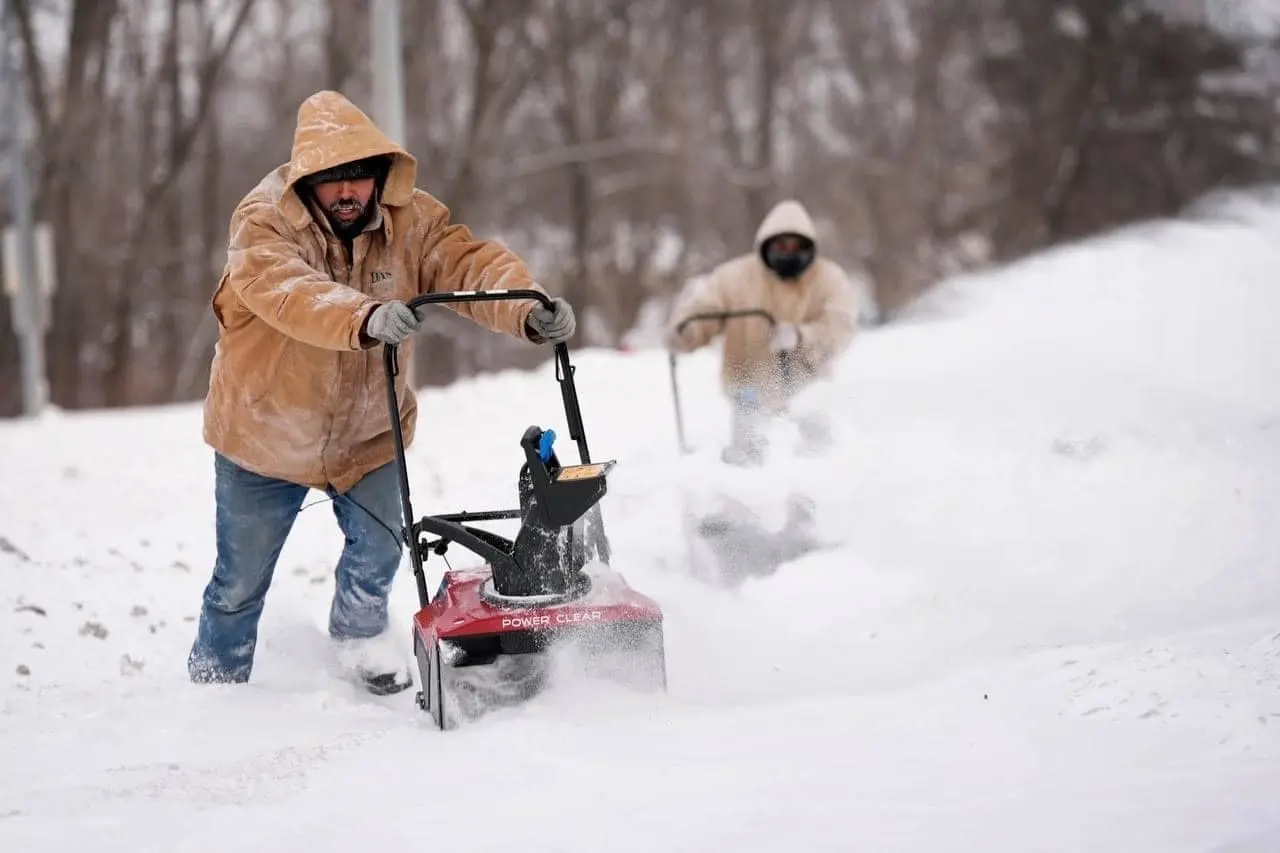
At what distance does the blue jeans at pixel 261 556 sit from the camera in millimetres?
4508

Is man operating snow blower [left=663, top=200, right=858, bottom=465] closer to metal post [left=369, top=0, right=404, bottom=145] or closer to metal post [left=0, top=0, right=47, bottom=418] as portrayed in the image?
metal post [left=369, top=0, right=404, bottom=145]

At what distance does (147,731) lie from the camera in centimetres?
404

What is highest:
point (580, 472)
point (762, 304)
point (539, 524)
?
point (762, 304)

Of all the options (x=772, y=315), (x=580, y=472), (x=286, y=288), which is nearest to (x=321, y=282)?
(x=286, y=288)

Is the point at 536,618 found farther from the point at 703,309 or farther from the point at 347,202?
the point at 703,309

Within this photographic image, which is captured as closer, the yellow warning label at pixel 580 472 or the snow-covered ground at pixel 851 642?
the snow-covered ground at pixel 851 642

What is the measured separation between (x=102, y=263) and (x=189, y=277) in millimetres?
3999

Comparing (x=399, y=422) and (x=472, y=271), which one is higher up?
(x=472, y=271)

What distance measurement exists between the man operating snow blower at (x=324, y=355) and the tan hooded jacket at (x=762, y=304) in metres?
2.45

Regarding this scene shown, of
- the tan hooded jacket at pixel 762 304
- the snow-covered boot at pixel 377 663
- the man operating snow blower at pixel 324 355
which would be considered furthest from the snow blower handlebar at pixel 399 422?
the tan hooded jacket at pixel 762 304

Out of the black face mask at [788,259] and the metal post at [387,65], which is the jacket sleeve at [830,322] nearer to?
the black face mask at [788,259]

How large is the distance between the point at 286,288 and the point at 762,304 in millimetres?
3469

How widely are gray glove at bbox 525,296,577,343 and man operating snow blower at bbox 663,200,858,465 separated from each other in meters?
2.40

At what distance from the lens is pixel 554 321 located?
4.13 metres
